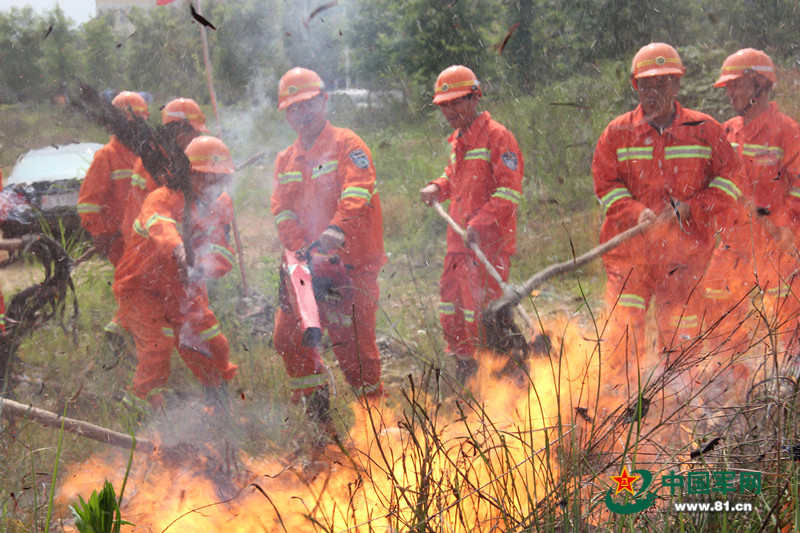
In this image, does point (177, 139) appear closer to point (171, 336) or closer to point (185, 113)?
point (185, 113)

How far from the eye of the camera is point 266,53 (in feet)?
17.2

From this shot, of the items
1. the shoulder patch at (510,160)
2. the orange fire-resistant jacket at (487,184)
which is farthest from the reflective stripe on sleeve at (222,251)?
the shoulder patch at (510,160)

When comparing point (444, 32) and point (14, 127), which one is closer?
point (14, 127)

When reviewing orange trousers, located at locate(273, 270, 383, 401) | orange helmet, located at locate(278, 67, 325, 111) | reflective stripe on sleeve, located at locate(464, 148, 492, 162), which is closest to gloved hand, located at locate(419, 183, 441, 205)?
reflective stripe on sleeve, located at locate(464, 148, 492, 162)

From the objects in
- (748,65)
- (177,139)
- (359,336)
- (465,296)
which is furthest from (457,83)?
(748,65)

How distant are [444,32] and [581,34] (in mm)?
2593

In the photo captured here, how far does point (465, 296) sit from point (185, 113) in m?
2.53

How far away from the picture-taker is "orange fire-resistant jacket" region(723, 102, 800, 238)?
473 centimetres

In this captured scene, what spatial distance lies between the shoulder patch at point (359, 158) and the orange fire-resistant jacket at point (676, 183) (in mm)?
1618

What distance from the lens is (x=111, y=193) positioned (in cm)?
474

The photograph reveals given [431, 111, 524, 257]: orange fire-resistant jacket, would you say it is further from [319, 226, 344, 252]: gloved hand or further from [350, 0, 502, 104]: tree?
[350, 0, 502, 104]: tree

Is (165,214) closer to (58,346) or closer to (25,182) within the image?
(58,346)

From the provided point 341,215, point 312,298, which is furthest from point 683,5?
point 312,298

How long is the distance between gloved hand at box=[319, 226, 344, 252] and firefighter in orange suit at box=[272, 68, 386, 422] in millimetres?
23
